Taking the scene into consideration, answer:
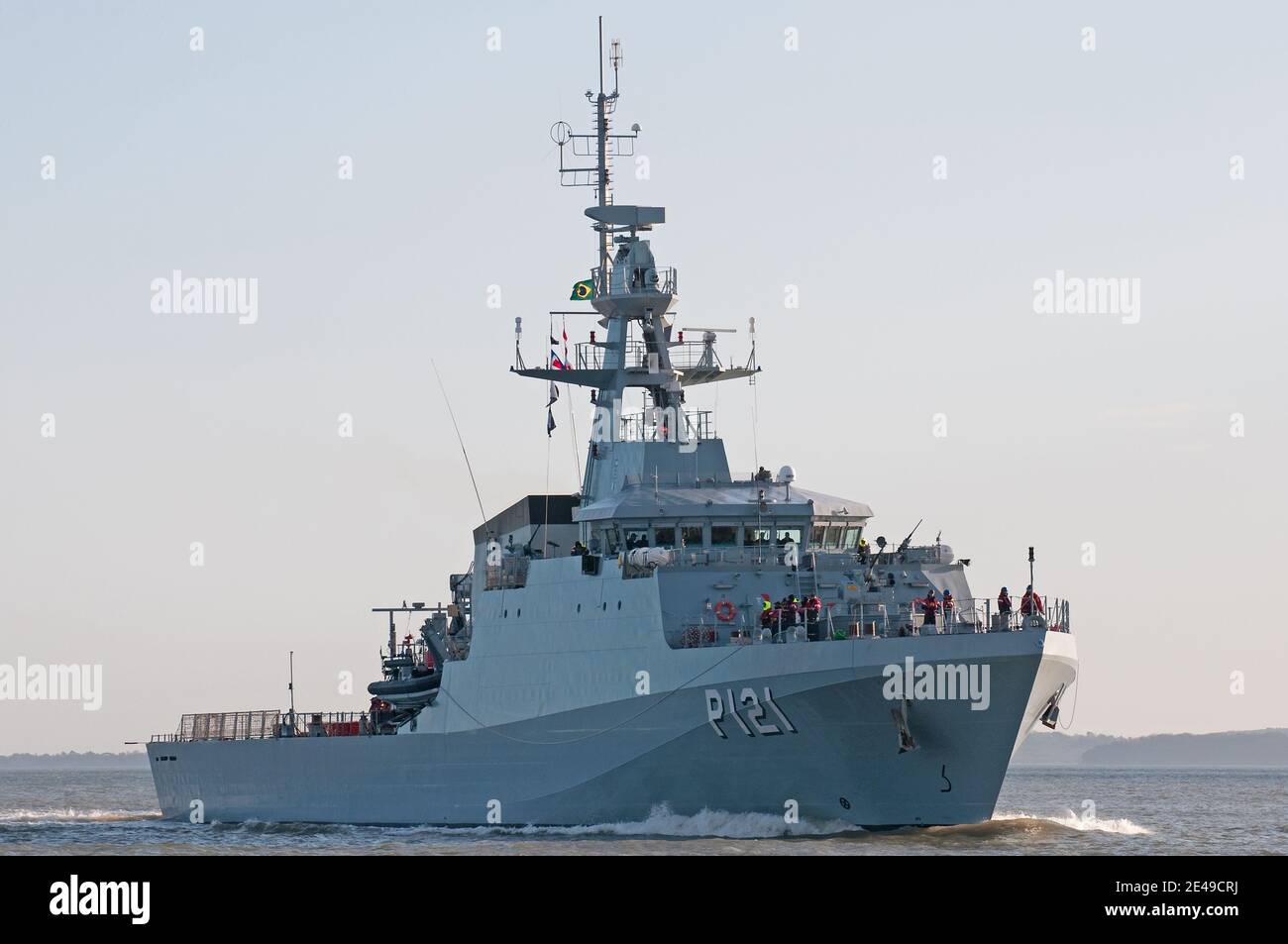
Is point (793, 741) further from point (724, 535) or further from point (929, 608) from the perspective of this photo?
point (724, 535)

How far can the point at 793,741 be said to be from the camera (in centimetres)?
2819

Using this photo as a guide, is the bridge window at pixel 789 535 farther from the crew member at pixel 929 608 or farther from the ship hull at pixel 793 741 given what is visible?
the ship hull at pixel 793 741

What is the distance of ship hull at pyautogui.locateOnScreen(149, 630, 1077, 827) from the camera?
1070 inches

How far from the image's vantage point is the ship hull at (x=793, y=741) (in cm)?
2717

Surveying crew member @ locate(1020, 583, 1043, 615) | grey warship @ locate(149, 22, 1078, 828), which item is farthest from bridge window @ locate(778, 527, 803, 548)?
crew member @ locate(1020, 583, 1043, 615)

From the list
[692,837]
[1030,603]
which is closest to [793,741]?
[692,837]

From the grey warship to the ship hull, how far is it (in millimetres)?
33

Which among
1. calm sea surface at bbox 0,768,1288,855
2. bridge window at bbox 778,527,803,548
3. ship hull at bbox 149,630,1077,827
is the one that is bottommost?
calm sea surface at bbox 0,768,1288,855

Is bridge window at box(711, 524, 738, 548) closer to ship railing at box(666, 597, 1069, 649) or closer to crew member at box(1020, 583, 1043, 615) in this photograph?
ship railing at box(666, 597, 1069, 649)

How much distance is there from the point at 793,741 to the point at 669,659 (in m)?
2.48

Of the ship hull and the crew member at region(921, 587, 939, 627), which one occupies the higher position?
the crew member at region(921, 587, 939, 627)

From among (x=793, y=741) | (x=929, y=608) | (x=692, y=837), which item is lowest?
(x=692, y=837)
